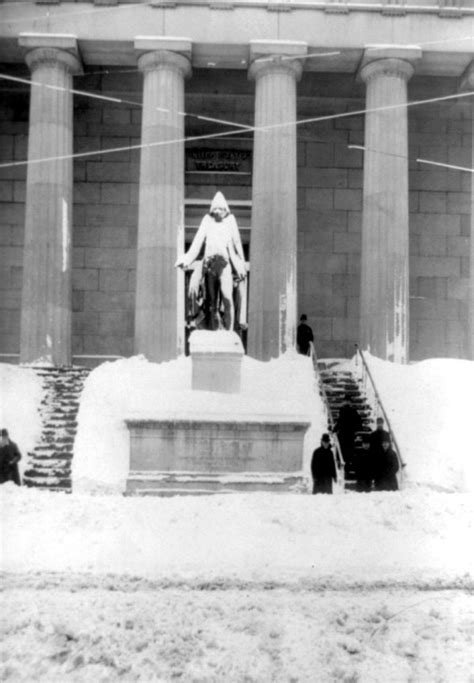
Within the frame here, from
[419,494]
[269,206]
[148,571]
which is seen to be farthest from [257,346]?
[148,571]

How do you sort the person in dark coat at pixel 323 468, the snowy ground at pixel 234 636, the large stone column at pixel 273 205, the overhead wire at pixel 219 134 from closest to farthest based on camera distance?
1. the snowy ground at pixel 234 636
2. the person in dark coat at pixel 323 468
3. the large stone column at pixel 273 205
4. the overhead wire at pixel 219 134

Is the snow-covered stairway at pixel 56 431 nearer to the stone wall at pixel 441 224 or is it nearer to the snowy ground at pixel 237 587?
the snowy ground at pixel 237 587

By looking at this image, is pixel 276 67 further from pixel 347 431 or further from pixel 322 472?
pixel 322 472

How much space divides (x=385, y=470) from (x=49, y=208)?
46.1 ft

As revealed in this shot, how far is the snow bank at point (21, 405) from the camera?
20641 mm

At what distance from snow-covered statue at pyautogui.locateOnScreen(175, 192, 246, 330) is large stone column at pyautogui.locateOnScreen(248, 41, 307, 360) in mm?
8212

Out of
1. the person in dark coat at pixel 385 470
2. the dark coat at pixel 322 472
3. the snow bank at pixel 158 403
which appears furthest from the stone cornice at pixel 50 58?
the dark coat at pixel 322 472

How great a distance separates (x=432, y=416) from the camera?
70.5 ft

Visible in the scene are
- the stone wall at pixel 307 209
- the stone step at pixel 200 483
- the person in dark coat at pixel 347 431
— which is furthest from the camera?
the stone wall at pixel 307 209

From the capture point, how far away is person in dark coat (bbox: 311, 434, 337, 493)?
1636 cm

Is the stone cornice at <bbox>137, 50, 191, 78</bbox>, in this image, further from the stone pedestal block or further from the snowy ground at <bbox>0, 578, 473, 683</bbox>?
the snowy ground at <bbox>0, 578, 473, 683</bbox>

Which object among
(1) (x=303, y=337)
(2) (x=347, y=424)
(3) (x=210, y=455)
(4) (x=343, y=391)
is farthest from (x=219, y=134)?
(3) (x=210, y=455)

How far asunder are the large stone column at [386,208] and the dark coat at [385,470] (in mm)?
10852

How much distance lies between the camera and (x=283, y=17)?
29031mm
